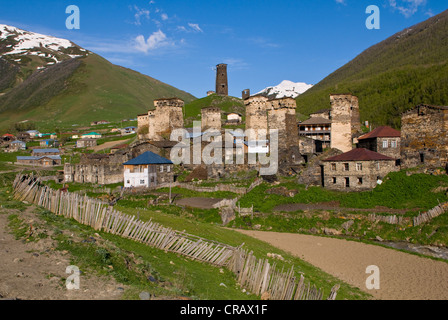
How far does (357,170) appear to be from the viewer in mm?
36625

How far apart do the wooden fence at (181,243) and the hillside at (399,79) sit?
66.0 metres

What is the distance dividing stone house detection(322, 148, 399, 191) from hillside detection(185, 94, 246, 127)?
58.3 metres

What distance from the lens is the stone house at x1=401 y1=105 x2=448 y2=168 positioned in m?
37.9

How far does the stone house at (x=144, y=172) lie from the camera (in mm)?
47219

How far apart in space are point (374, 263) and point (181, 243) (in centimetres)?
1209

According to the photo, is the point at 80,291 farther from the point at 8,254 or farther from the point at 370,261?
the point at 370,261

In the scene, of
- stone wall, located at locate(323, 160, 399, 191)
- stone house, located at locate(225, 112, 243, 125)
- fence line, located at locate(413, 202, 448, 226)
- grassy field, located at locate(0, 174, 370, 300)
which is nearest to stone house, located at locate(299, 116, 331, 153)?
stone house, located at locate(225, 112, 243, 125)

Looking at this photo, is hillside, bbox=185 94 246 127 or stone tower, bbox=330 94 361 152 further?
hillside, bbox=185 94 246 127

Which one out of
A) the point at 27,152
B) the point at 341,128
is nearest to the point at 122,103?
the point at 27,152

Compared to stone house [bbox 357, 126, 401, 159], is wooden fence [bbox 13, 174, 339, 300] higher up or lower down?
lower down

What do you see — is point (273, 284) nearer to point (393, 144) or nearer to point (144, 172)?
point (393, 144)

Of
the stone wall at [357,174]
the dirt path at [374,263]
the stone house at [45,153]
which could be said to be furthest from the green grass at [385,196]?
the stone house at [45,153]

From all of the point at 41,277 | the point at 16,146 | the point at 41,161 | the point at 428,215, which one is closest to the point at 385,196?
the point at 428,215

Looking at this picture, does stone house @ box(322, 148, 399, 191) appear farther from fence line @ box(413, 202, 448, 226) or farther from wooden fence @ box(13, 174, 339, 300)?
wooden fence @ box(13, 174, 339, 300)
